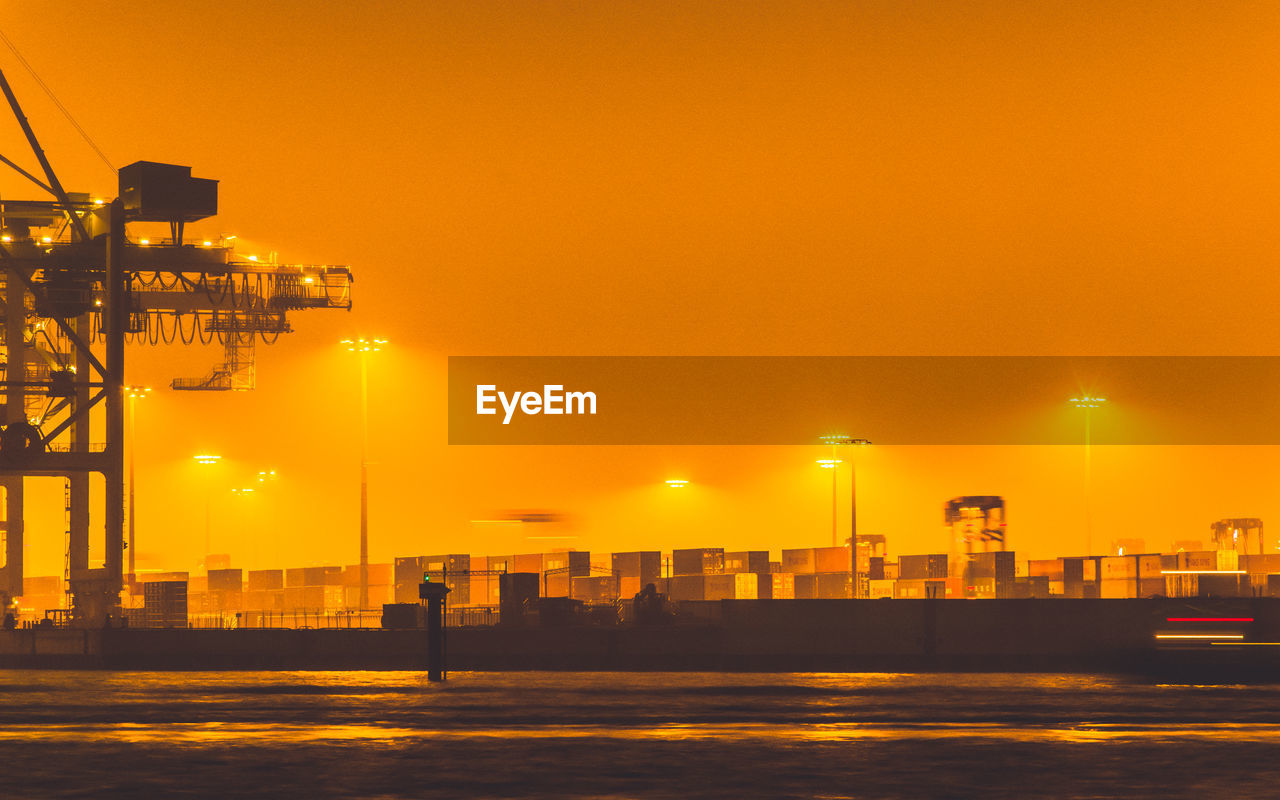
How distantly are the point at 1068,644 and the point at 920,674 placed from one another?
5929mm

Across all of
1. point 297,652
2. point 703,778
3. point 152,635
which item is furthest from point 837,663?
point 703,778

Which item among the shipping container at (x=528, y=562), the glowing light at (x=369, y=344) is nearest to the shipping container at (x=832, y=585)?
the shipping container at (x=528, y=562)

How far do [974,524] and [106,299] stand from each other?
144 feet

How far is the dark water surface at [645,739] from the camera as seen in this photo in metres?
15.0

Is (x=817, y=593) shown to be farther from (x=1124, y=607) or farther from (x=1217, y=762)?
(x=1217, y=762)

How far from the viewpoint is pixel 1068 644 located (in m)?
37.2

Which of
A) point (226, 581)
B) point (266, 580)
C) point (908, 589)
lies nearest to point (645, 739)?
point (908, 589)

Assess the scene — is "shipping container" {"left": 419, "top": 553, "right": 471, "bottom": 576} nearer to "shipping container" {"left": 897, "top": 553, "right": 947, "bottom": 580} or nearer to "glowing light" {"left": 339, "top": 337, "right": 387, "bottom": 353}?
"glowing light" {"left": 339, "top": 337, "right": 387, "bottom": 353}

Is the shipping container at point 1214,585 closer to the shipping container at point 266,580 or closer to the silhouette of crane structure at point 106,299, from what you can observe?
the silhouette of crane structure at point 106,299

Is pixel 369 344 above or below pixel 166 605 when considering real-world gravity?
above

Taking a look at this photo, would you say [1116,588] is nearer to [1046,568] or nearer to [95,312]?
[1046,568]

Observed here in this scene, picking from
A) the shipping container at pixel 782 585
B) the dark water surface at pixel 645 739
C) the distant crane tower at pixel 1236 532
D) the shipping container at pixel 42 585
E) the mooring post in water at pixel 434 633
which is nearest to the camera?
the dark water surface at pixel 645 739

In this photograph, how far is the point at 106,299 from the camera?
50094 millimetres

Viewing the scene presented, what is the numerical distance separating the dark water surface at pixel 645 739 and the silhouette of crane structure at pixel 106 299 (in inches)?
853
